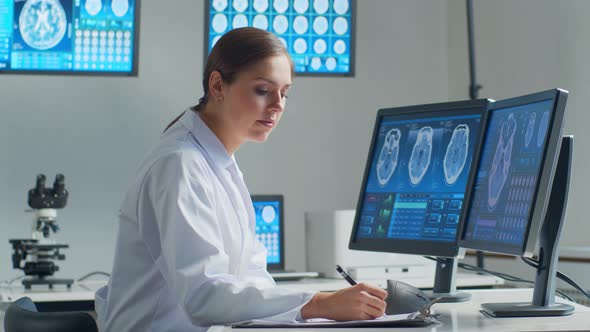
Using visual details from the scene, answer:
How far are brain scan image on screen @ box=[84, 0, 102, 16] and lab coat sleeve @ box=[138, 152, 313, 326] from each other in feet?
6.98

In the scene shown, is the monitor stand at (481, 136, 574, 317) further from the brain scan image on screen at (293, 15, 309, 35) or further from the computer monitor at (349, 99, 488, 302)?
the brain scan image on screen at (293, 15, 309, 35)

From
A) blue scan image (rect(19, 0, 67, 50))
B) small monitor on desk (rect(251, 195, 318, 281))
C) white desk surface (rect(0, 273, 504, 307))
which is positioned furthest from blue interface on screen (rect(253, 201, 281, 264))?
blue scan image (rect(19, 0, 67, 50))

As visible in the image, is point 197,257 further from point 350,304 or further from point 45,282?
point 45,282

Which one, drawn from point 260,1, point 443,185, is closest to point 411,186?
point 443,185

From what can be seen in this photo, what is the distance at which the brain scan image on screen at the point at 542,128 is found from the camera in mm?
1704

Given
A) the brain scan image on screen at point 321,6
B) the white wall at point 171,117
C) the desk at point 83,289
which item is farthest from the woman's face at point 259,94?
the white wall at point 171,117

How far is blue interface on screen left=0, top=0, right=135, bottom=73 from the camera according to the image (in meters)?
3.68

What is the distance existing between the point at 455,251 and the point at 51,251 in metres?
1.88

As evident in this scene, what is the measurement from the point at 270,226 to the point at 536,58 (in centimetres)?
132

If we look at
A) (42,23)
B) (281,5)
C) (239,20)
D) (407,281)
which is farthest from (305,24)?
(407,281)

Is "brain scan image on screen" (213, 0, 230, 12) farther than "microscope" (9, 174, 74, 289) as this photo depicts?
Yes

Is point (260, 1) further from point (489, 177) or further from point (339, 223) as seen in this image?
point (489, 177)

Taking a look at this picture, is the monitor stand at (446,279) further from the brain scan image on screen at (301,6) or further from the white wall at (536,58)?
the brain scan image on screen at (301,6)

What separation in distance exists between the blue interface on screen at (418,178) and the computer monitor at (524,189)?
51mm
